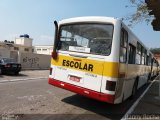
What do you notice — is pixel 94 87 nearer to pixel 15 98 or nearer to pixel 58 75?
pixel 58 75

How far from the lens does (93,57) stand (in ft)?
32.0

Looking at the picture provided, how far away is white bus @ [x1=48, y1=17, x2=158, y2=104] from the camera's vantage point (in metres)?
9.38

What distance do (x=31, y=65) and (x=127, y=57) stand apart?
32072 mm

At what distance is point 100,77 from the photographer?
949cm

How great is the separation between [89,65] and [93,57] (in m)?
0.30

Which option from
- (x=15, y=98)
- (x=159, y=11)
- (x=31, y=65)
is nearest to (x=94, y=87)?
(x=15, y=98)

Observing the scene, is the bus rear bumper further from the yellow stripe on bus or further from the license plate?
the yellow stripe on bus

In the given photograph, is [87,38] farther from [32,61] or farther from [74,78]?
[32,61]

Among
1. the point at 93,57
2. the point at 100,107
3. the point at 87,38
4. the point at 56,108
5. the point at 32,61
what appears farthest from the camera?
the point at 32,61

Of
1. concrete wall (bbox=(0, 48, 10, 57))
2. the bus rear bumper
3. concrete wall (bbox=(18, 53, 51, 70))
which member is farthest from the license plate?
concrete wall (bbox=(18, 53, 51, 70))

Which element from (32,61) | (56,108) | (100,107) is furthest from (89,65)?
(32,61)

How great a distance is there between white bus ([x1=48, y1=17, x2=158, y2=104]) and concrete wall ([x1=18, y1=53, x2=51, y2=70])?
1109 inches

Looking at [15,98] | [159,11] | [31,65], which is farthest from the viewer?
[31,65]

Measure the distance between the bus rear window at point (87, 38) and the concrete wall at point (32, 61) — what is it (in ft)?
92.5
